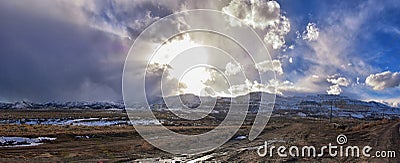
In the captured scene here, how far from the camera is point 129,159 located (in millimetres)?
19609

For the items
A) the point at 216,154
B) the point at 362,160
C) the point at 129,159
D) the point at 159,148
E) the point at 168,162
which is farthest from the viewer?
the point at 159,148

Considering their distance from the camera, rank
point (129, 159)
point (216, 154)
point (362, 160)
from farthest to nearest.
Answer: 1. point (216, 154)
2. point (129, 159)
3. point (362, 160)

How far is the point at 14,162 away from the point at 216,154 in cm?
1294

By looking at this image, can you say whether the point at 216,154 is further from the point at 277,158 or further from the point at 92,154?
the point at 92,154

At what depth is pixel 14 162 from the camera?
1878cm

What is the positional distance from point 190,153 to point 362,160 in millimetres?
11027

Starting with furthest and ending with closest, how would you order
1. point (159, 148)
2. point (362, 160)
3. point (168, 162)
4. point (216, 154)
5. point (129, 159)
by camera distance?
point (159, 148), point (216, 154), point (129, 159), point (168, 162), point (362, 160)

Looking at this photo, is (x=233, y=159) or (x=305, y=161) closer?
(x=305, y=161)

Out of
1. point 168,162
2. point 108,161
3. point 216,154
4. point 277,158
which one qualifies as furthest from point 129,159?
point 277,158

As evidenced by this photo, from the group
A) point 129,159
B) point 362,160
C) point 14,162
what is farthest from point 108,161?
point 362,160

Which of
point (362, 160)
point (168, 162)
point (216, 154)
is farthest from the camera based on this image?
point (216, 154)

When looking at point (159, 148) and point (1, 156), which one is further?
point (159, 148)

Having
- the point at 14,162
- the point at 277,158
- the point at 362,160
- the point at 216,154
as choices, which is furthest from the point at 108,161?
the point at 362,160

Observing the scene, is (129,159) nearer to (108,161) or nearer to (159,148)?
(108,161)
